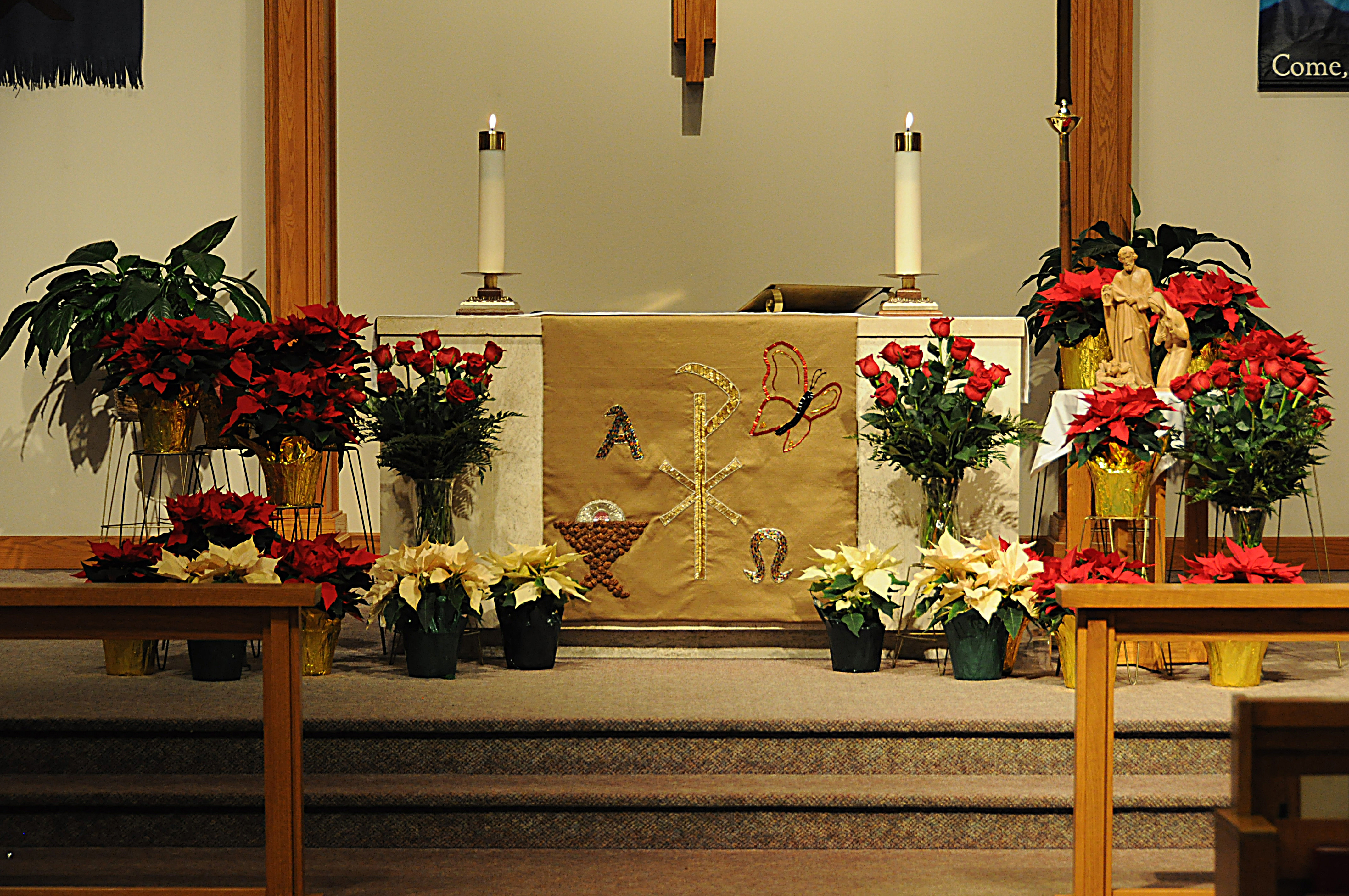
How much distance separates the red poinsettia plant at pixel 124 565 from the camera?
347cm

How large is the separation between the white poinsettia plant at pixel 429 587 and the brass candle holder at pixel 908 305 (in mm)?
1469

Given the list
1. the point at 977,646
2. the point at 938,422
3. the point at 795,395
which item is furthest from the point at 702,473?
the point at 977,646

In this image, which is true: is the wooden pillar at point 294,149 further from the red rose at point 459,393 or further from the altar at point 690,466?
the red rose at point 459,393

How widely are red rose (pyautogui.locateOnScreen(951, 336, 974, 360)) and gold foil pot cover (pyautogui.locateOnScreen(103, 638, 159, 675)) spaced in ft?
7.95

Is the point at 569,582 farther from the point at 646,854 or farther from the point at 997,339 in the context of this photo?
the point at 997,339

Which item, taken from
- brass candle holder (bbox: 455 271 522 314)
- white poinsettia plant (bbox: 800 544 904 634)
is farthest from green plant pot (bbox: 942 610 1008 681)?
brass candle holder (bbox: 455 271 522 314)

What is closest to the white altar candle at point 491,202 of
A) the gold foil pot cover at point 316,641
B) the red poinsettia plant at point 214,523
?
the red poinsettia plant at point 214,523

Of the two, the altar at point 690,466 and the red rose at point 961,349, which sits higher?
the red rose at point 961,349

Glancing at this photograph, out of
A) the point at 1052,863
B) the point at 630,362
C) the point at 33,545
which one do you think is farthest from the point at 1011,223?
the point at 33,545

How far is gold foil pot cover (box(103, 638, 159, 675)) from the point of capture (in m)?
3.60

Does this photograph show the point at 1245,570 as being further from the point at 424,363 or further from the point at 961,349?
the point at 424,363

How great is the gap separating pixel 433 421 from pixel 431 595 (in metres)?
0.51

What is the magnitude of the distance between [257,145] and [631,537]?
282 centimetres

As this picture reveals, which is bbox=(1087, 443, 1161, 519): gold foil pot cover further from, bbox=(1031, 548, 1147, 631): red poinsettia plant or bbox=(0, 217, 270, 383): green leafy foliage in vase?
bbox=(0, 217, 270, 383): green leafy foliage in vase
